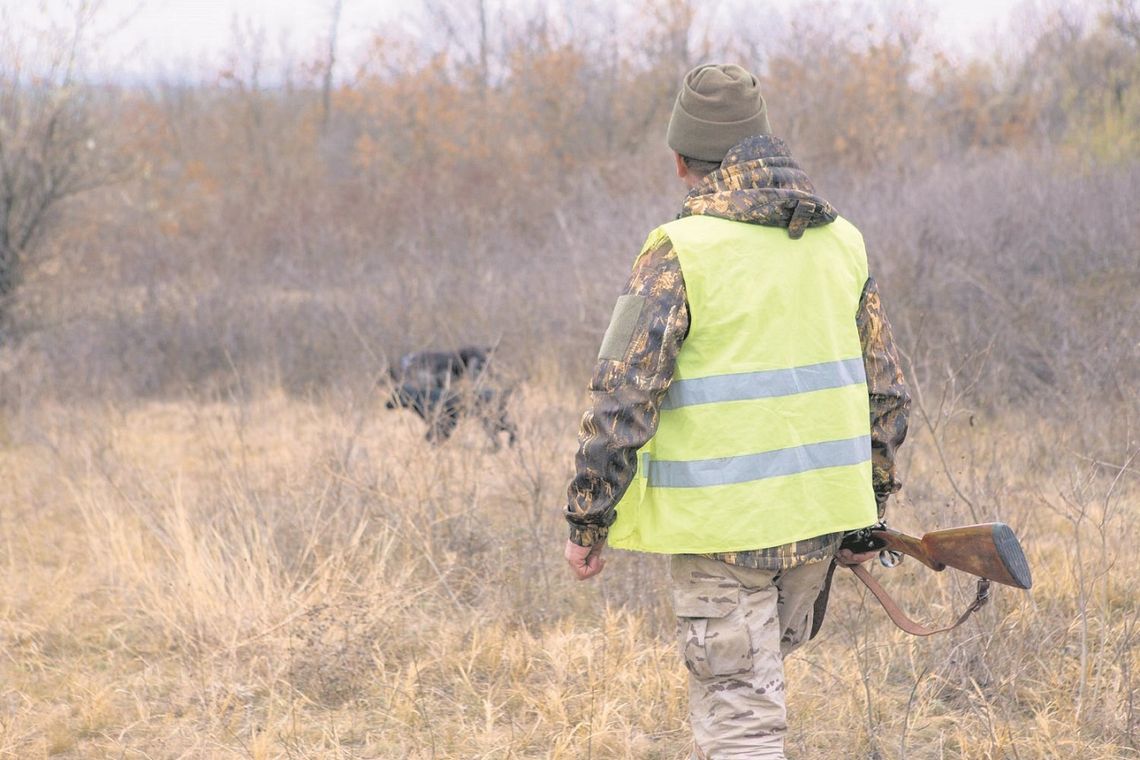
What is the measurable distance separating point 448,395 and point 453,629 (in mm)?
1802

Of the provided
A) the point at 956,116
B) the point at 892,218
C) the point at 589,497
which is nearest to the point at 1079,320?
the point at 892,218

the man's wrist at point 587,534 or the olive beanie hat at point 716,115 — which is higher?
the olive beanie hat at point 716,115

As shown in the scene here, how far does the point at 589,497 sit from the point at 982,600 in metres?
0.97

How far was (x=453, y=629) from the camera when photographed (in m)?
4.08

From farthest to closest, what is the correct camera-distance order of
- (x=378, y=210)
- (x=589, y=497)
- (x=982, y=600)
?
(x=378, y=210), (x=982, y=600), (x=589, y=497)

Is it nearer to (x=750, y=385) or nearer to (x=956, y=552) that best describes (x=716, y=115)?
(x=750, y=385)

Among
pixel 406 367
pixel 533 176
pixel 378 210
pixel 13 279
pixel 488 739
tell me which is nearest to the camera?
pixel 488 739

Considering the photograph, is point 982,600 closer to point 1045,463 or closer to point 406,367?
point 1045,463

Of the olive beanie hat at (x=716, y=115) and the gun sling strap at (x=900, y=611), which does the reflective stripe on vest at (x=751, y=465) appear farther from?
the olive beanie hat at (x=716, y=115)

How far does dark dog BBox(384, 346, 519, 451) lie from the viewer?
17.2 ft

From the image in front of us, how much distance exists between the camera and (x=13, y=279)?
390 inches

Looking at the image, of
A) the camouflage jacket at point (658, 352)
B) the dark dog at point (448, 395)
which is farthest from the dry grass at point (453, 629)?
the camouflage jacket at point (658, 352)

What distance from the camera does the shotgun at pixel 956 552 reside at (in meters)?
2.21

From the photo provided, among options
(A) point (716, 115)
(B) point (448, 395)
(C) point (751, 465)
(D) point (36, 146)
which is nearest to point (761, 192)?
(A) point (716, 115)
